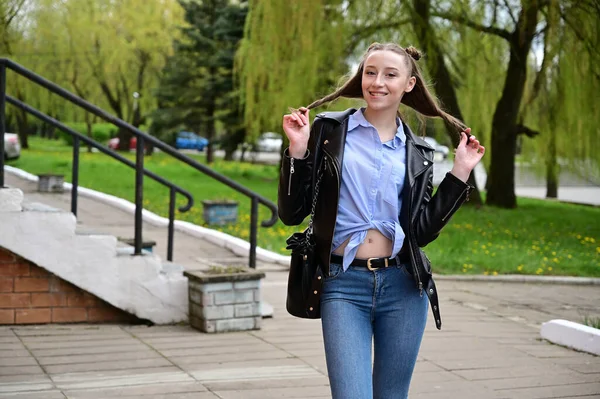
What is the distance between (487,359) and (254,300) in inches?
72.9

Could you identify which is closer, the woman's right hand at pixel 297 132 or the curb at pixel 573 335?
the woman's right hand at pixel 297 132

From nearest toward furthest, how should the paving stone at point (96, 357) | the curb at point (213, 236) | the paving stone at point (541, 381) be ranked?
the paving stone at point (541, 381) < the paving stone at point (96, 357) < the curb at point (213, 236)

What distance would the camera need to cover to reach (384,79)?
3.32 metres

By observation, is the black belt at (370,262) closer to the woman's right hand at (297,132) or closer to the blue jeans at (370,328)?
the blue jeans at (370,328)

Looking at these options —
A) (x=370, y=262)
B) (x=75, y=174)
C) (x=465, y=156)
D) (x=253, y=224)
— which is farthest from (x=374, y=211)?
(x=75, y=174)

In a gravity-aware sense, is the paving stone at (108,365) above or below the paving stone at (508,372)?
below

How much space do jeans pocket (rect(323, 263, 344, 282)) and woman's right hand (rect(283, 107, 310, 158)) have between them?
400 millimetres

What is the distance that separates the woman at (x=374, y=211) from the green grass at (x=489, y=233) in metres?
7.77

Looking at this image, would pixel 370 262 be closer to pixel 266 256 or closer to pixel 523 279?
pixel 523 279

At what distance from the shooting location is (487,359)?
628cm

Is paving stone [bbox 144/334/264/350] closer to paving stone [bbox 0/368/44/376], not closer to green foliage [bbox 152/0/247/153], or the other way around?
paving stone [bbox 0/368/44/376]

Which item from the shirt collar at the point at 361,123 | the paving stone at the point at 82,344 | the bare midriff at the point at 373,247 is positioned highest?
the shirt collar at the point at 361,123

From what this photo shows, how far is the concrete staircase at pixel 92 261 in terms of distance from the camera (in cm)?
689

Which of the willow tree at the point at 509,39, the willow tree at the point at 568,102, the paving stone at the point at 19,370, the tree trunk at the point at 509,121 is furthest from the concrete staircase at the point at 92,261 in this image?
the tree trunk at the point at 509,121
